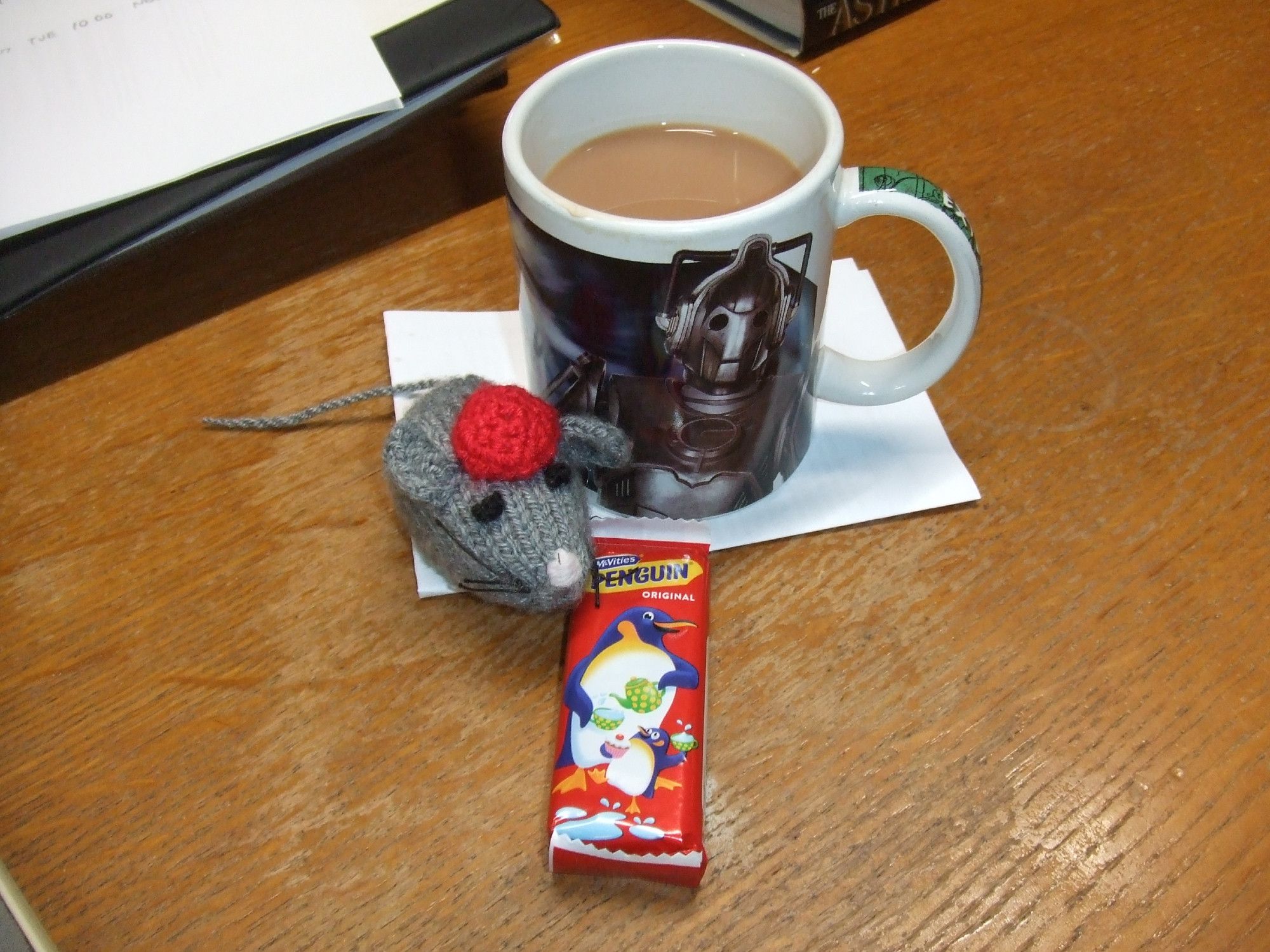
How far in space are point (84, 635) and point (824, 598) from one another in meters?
0.30

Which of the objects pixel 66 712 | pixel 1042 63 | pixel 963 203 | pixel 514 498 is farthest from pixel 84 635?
pixel 1042 63

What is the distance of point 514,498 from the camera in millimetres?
367

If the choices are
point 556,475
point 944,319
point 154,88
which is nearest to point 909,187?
point 944,319

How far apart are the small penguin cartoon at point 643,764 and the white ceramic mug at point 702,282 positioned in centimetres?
11

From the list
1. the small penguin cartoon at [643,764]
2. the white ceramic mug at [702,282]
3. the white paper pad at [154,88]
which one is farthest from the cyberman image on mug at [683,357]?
the white paper pad at [154,88]

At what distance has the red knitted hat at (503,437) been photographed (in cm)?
36

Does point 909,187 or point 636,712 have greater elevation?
point 909,187

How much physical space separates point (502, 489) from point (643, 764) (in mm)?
110

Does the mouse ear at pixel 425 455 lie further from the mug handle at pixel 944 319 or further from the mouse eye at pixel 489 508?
the mug handle at pixel 944 319

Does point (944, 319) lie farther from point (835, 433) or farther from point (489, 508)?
point (489, 508)

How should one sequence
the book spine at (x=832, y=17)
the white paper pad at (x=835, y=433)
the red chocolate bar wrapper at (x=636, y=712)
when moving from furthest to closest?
the book spine at (x=832, y=17), the white paper pad at (x=835, y=433), the red chocolate bar wrapper at (x=636, y=712)

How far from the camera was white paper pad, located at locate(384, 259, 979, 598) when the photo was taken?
43 cm

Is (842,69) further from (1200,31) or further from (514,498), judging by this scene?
(514,498)

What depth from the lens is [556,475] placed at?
376 millimetres
